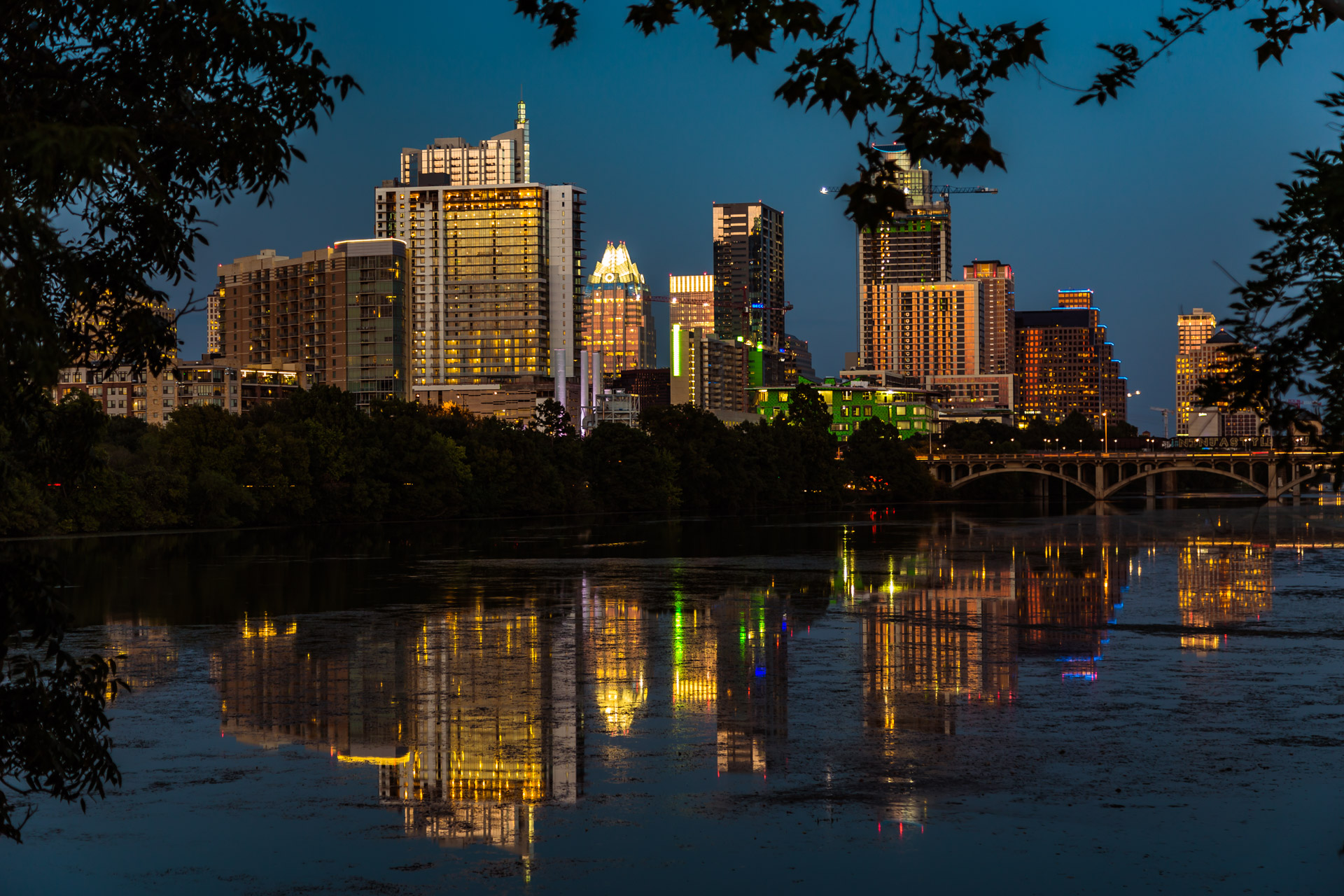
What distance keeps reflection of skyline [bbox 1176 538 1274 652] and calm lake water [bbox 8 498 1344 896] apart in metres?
0.27

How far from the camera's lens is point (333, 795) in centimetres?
1700

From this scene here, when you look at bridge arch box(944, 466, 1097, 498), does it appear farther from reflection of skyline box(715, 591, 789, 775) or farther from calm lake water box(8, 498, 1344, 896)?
reflection of skyline box(715, 591, 789, 775)

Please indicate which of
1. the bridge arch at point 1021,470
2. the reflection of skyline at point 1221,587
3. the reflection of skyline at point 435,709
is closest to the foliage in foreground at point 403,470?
the bridge arch at point 1021,470

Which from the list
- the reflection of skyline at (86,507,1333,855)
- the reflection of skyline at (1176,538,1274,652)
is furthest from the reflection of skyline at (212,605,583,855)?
the reflection of skyline at (1176,538,1274,652)

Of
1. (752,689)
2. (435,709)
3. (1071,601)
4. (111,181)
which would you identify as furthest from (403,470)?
(111,181)

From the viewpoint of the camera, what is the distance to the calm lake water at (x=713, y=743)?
14.3 metres

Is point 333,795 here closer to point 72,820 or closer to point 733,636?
point 72,820

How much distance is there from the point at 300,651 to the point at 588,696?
9.19m

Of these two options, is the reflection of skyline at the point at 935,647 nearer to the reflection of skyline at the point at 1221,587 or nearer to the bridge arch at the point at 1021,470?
the reflection of skyline at the point at 1221,587

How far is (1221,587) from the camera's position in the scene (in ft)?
157

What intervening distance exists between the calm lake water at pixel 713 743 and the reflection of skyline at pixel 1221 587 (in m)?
0.27

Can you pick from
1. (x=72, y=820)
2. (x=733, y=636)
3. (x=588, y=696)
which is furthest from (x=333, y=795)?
(x=733, y=636)

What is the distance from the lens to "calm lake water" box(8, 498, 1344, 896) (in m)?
14.3

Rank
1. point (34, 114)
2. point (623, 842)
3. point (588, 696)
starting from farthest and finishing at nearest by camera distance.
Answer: point (588, 696), point (623, 842), point (34, 114)
